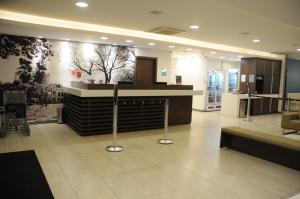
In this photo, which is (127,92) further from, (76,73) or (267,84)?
(267,84)

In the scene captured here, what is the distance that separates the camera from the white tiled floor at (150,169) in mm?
2980

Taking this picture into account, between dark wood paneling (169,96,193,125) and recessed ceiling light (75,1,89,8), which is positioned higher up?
recessed ceiling light (75,1,89,8)

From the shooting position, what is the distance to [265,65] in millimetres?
9984

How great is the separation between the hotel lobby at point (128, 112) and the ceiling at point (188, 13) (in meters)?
0.02

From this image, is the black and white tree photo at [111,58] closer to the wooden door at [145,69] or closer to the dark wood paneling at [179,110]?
the wooden door at [145,69]

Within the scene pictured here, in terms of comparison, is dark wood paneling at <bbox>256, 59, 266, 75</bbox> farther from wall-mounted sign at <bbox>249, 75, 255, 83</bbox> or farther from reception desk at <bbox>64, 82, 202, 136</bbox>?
reception desk at <bbox>64, 82, 202, 136</bbox>

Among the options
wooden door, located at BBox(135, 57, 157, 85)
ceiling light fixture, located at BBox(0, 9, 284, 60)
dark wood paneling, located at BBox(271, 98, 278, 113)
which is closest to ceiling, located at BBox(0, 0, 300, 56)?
ceiling light fixture, located at BBox(0, 9, 284, 60)

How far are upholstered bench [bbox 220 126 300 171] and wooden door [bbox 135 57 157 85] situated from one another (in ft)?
14.5

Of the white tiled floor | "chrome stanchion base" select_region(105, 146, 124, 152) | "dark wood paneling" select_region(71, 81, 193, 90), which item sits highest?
"dark wood paneling" select_region(71, 81, 193, 90)

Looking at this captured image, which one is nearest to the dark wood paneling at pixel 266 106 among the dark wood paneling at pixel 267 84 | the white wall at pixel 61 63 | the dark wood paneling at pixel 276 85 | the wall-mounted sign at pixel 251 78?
the dark wood paneling at pixel 267 84

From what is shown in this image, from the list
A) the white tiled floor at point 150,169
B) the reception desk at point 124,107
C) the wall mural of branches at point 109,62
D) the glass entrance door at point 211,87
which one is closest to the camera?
the white tiled floor at point 150,169

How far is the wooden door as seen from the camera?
28.8 ft

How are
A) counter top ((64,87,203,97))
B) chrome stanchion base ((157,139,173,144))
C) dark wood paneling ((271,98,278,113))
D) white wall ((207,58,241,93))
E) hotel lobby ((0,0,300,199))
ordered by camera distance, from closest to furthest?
hotel lobby ((0,0,300,199)) < chrome stanchion base ((157,139,173,144)) < counter top ((64,87,203,97)) < dark wood paneling ((271,98,278,113)) < white wall ((207,58,241,93))

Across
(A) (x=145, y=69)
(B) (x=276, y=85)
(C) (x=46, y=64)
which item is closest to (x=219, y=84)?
(B) (x=276, y=85)
